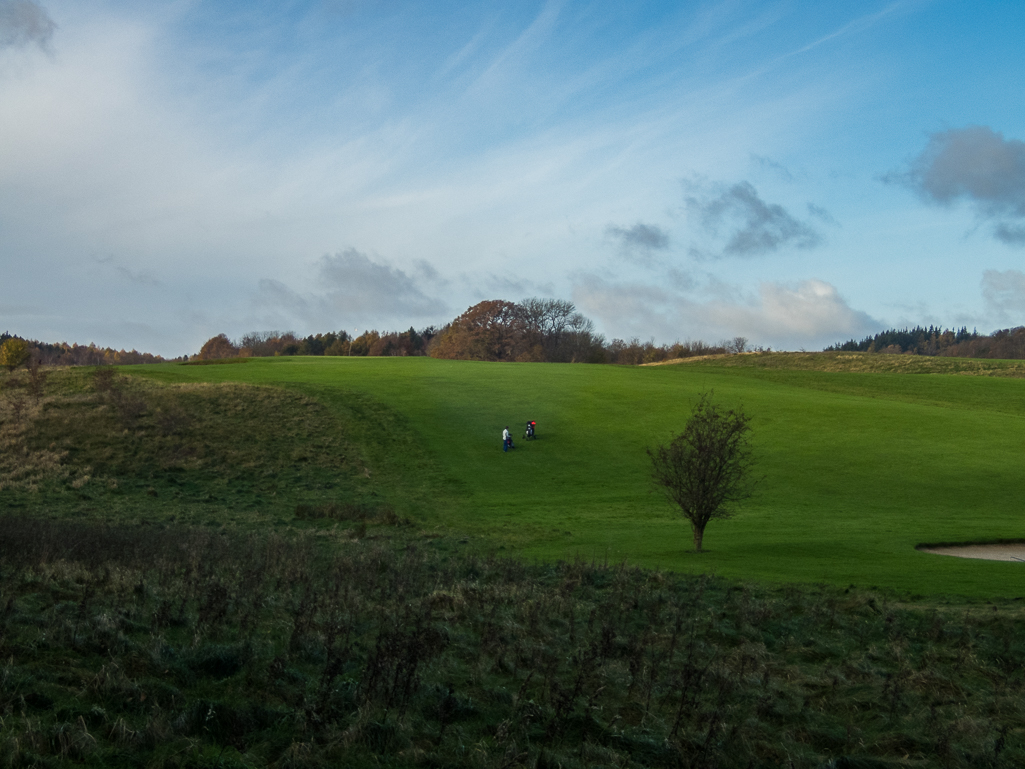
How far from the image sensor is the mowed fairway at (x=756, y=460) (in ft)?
71.3

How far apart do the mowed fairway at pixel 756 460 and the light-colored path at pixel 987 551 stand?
588 mm

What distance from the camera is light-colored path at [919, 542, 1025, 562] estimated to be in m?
21.8

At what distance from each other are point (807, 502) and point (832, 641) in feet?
71.6

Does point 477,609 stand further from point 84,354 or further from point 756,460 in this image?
point 84,354

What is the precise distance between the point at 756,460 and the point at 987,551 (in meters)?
15.7

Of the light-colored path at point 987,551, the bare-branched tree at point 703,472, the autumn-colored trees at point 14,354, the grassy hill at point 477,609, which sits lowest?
the light-colored path at point 987,551

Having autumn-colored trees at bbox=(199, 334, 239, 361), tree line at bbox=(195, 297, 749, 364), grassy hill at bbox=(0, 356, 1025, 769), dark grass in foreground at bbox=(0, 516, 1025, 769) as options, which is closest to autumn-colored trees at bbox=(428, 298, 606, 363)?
tree line at bbox=(195, 297, 749, 364)

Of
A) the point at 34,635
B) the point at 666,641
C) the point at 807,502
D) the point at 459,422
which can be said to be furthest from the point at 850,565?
the point at 459,422

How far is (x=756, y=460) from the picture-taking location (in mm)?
38312

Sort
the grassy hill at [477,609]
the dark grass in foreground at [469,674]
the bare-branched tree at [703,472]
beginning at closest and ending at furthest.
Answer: the dark grass in foreground at [469,674] → the grassy hill at [477,609] → the bare-branched tree at [703,472]

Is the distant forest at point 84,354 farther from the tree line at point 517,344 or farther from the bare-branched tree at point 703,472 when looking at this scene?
the bare-branched tree at point 703,472

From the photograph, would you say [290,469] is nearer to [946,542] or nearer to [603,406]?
[603,406]

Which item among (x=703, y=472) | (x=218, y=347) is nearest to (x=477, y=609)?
(x=703, y=472)

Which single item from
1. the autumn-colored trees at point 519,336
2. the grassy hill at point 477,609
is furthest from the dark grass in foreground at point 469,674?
the autumn-colored trees at point 519,336
